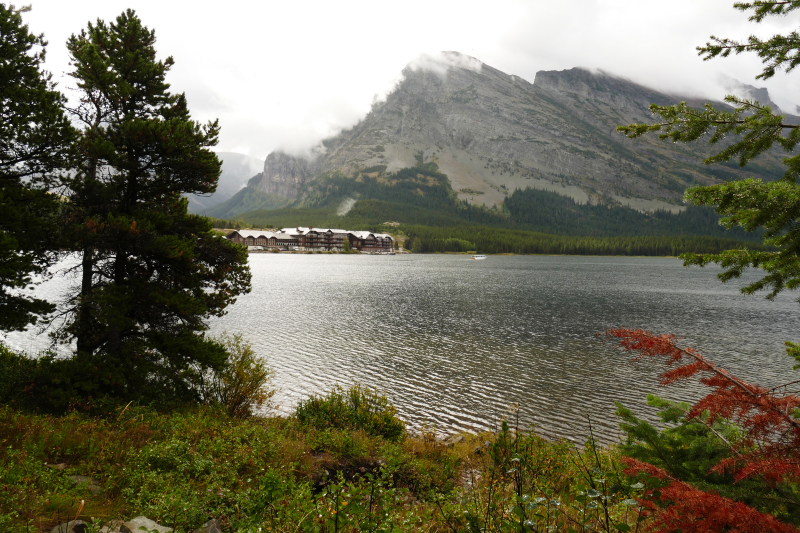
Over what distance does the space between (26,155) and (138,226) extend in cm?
381

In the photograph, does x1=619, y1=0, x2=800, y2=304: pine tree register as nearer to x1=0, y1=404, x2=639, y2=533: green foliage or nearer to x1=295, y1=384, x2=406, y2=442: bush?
x1=0, y1=404, x2=639, y2=533: green foliage

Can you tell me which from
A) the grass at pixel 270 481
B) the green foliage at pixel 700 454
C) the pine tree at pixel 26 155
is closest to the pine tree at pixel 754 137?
the green foliage at pixel 700 454

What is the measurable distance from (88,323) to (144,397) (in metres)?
3.46

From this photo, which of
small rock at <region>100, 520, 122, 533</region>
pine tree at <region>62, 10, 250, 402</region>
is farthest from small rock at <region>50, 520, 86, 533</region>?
pine tree at <region>62, 10, 250, 402</region>

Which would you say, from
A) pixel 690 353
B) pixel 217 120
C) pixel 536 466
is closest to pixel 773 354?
pixel 536 466

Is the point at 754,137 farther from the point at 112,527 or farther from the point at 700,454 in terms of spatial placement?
the point at 112,527

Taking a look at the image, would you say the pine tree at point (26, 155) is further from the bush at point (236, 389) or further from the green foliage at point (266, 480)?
the bush at point (236, 389)

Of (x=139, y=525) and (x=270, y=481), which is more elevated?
(x=270, y=481)

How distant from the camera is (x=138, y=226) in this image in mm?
13703

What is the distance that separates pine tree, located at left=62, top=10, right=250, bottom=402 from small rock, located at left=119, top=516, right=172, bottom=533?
902cm

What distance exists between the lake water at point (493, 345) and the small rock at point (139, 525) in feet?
49.1

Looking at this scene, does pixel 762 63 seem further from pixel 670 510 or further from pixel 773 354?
pixel 773 354

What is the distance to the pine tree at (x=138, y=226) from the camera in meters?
13.8

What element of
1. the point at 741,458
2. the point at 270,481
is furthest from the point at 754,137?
the point at 270,481
